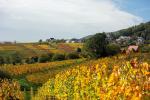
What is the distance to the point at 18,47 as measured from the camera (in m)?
134

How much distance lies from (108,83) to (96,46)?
253 feet

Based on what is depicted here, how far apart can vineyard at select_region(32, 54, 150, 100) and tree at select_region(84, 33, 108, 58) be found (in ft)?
194

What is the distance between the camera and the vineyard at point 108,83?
46.5ft

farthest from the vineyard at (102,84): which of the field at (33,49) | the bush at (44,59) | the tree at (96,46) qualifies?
the field at (33,49)

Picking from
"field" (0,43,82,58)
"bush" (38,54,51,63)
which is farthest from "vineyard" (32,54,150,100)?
"field" (0,43,82,58)

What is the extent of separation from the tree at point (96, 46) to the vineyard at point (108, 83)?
5918 cm

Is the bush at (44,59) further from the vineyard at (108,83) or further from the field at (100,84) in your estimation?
the vineyard at (108,83)

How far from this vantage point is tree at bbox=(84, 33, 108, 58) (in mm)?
91831

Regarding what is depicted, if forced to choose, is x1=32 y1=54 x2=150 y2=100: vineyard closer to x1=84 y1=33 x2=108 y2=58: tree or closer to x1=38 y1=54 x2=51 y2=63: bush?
x1=84 y1=33 x2=108 y2=58: tree

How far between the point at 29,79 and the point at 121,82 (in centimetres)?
5015


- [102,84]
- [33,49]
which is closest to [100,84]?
[102,84]

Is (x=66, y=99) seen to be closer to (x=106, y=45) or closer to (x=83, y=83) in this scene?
(x=83, y=83)

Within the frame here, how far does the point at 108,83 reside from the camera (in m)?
16.4

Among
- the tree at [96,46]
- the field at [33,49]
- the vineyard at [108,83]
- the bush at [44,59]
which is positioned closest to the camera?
the vineyard at [108,83]
